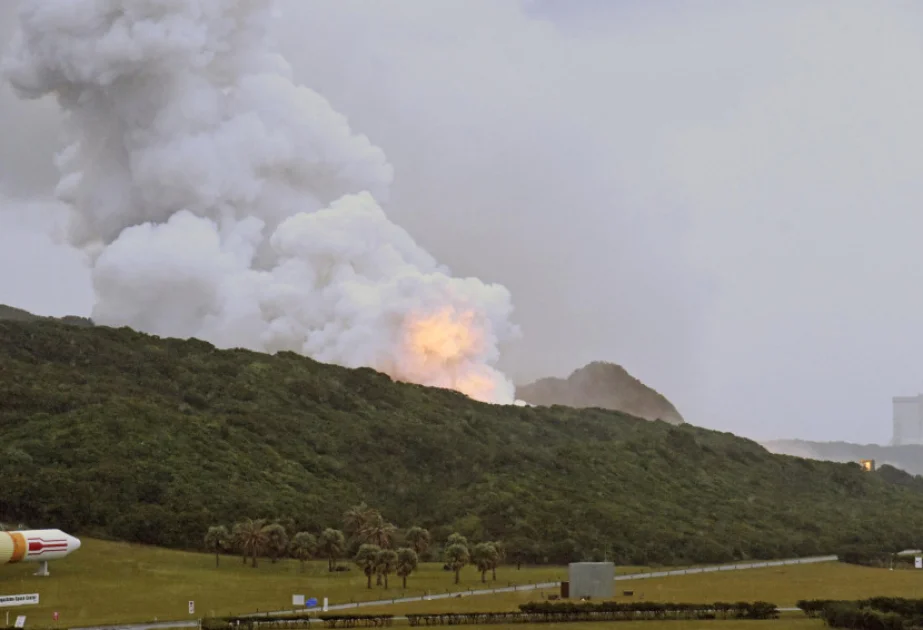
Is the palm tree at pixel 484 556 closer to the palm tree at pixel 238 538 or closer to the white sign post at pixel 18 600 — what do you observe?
the palm tree at pixel 238 538

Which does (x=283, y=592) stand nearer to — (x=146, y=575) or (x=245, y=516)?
(x=146, y=575)

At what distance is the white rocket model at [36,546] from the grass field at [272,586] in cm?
168

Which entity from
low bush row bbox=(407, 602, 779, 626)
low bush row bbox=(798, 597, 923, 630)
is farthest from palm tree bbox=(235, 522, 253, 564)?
low bush row bbox=(798, 597, 923, 630)

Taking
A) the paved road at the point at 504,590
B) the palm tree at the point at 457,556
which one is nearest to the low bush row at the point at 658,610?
the paved road at the point at 504,590

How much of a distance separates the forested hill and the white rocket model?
19.3 m

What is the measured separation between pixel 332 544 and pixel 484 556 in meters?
14.8

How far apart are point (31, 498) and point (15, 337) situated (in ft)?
172

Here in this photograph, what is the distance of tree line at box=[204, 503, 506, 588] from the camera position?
4385 inches

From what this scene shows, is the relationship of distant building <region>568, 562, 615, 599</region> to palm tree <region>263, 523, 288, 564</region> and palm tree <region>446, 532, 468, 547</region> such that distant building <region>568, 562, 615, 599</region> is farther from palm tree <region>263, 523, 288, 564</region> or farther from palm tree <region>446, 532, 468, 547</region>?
palm tree <region>263, 523, 288, 564</region>

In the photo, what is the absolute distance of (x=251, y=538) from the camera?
122000 millimetres

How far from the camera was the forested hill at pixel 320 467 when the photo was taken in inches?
5458

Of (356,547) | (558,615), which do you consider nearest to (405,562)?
(356,547)

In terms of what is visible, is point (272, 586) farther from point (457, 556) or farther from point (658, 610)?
point (658, 610)

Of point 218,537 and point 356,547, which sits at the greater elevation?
point 218,537
